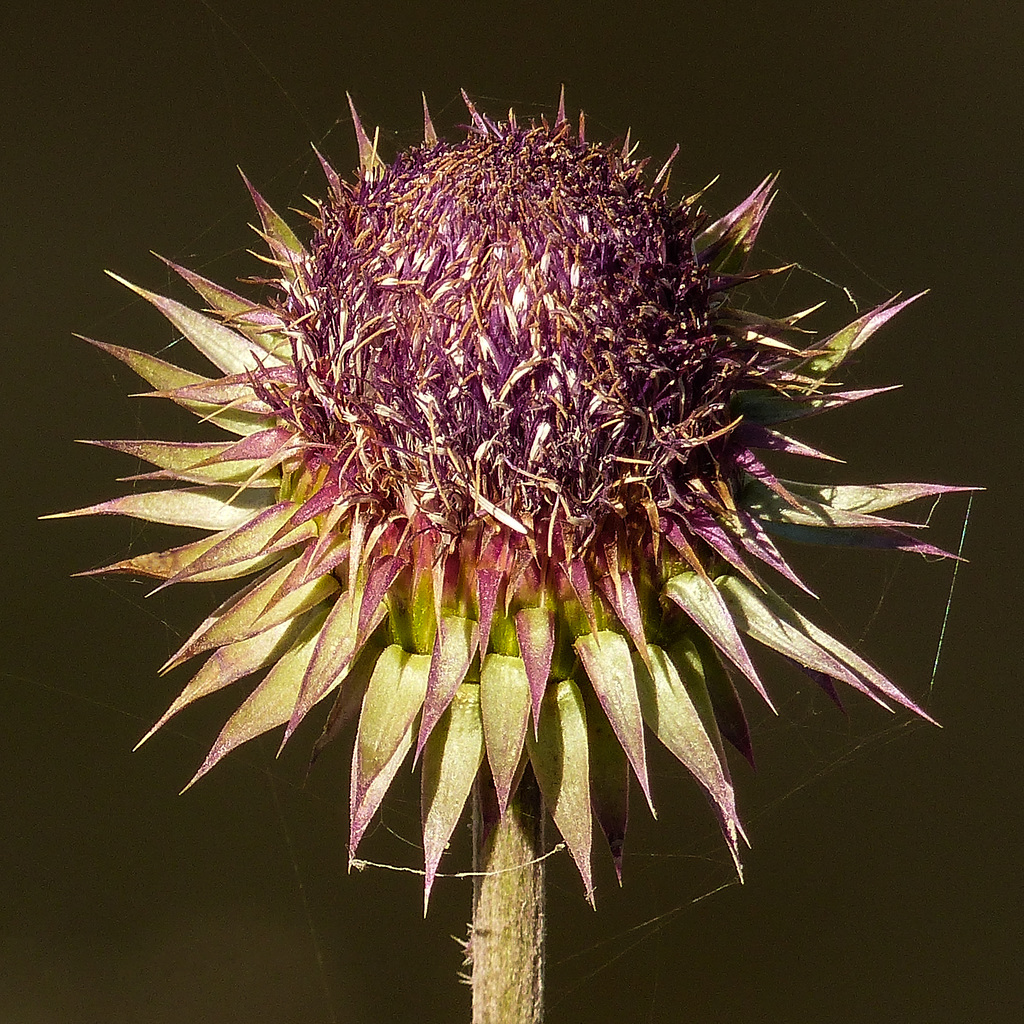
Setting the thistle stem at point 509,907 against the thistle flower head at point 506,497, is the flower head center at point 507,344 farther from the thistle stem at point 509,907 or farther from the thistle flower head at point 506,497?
the thistle stem at point 509,907

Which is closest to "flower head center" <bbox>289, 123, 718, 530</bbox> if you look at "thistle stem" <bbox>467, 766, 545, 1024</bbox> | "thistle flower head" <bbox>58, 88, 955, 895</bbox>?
"thistle flower head" <bbox>58, 88, 955, 895</bbox>

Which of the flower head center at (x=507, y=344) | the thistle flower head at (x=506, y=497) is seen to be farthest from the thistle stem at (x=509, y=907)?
the flower head center at (x=507, y=344)

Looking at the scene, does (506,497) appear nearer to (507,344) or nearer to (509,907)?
(507,344)

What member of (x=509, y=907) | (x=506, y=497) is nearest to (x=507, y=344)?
(x=506, y=497)

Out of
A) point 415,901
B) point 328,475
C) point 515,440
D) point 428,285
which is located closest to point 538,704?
point 515,440

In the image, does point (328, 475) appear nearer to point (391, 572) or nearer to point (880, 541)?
point (391, 572)

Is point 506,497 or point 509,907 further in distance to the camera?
point 509,907

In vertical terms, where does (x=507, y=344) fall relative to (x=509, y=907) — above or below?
above
